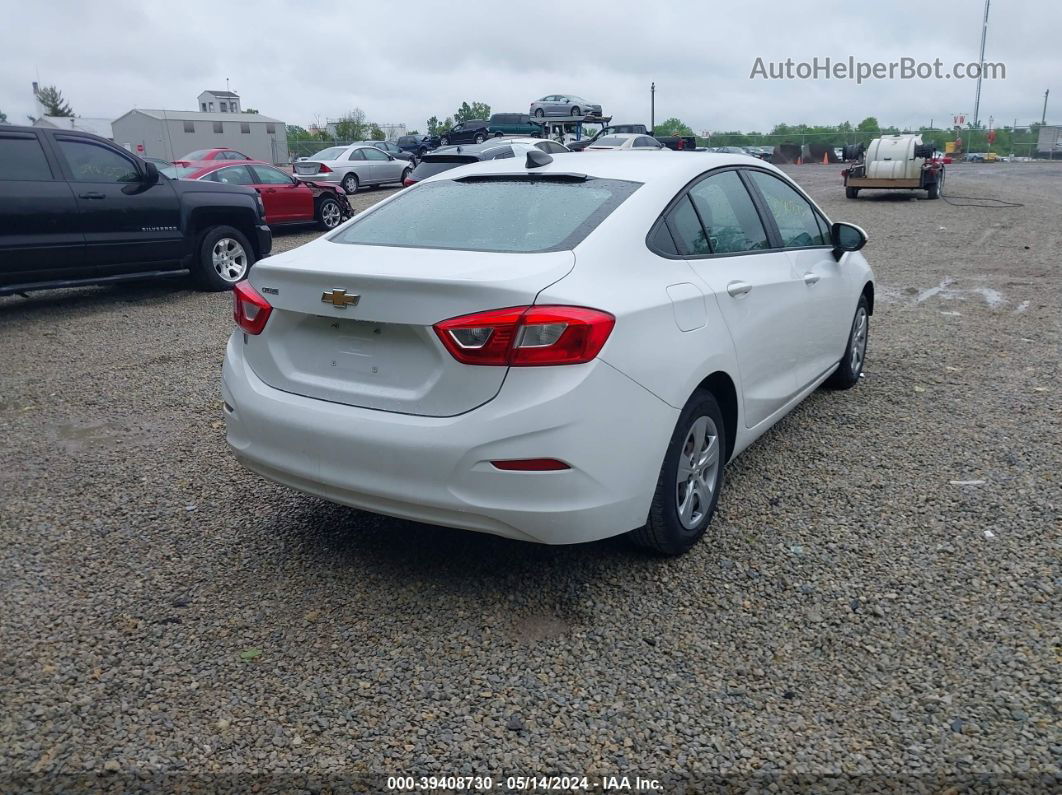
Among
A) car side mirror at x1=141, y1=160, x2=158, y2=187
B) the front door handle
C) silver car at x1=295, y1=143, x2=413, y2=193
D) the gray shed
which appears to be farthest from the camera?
the gray shed

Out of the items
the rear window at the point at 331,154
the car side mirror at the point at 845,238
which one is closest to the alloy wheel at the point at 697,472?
the car side mirror at the point at 845,238

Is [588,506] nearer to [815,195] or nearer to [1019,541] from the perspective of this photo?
[1019,541]

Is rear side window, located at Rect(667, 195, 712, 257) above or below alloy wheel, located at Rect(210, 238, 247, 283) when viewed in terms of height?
above

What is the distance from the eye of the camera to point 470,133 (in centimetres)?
3653

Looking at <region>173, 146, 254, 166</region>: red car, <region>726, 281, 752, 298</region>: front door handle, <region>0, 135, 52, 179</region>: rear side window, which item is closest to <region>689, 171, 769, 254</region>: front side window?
<region>726, 281, 752, 298</region>: front door handle

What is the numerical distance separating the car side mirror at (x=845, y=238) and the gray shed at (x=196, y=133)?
56823mm

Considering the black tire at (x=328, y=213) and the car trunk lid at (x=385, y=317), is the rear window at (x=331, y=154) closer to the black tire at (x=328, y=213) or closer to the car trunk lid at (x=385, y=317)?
the black tire at (x=328, y=213)

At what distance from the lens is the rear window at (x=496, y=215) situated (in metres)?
3.51

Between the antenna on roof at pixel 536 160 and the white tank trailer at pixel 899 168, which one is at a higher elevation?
the antenna on roof at pixel 536 160

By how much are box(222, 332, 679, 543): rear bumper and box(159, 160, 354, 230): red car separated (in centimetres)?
1350

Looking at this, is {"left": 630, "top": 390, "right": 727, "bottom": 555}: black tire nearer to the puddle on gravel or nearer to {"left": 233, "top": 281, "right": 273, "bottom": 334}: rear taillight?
{"left": 233, "top": 281, "right": 273, "bottom": 334}: rear taillight

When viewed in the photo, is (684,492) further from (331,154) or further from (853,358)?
(331,154)

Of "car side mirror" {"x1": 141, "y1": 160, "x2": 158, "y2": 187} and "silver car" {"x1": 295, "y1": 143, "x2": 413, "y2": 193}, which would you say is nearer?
"car side mirror" {"x1": 141, "y1": 160, "x2": 158, "y2": 187}

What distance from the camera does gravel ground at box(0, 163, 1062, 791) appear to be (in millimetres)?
2689
